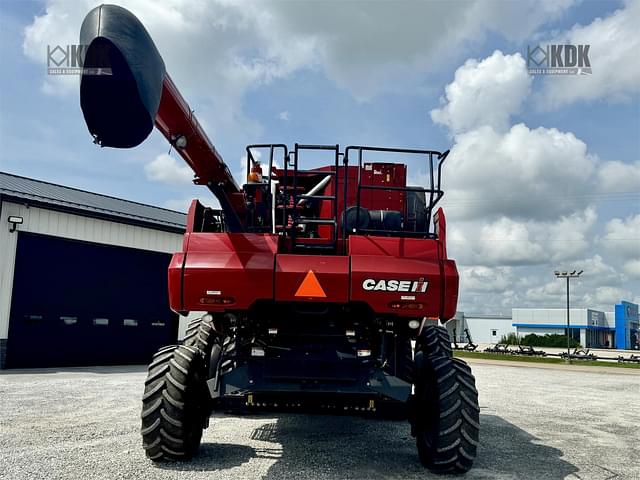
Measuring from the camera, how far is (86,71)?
3980 millimetres

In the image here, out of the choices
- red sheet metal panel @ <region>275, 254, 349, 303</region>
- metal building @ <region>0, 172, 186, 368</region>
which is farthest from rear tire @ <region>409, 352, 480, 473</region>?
metal building @ <region>0, 172, 186, 368</region>

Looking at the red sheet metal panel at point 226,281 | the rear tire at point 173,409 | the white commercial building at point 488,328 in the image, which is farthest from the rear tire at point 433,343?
the white commercial building at point 488,328

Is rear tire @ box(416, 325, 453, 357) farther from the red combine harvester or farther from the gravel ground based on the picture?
the gravel ground

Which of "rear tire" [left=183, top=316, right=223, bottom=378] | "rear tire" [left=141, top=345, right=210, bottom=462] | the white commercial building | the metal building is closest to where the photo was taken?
"rear tire" [left=141, top=345, right=210, bottom=462]

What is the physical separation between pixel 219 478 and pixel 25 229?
12.1 metres

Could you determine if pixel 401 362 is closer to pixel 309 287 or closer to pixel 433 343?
pixel 433 343

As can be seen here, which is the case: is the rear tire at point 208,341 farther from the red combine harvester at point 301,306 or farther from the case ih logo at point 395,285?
the case ih logo at point 395,285

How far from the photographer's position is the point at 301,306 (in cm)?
562

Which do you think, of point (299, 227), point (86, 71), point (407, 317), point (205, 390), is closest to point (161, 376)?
point (205, 390)

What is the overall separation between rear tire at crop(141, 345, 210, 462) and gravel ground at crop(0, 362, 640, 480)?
0.58 feet

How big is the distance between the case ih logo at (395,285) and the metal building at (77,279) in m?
12.4

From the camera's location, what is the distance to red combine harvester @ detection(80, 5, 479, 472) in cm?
504

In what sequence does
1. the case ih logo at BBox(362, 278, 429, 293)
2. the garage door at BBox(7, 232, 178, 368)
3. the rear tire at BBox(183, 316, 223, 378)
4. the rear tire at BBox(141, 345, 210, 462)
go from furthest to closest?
the garage door at BBox(7, 232, 178, 368) → the rear tire at BBox(183, 316, 223, 378) → the rear tire at BBox(141, 345, 210, 462) → the case ih logo at BBox(362, 278, 429, 293)

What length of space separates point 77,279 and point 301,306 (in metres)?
12.4
